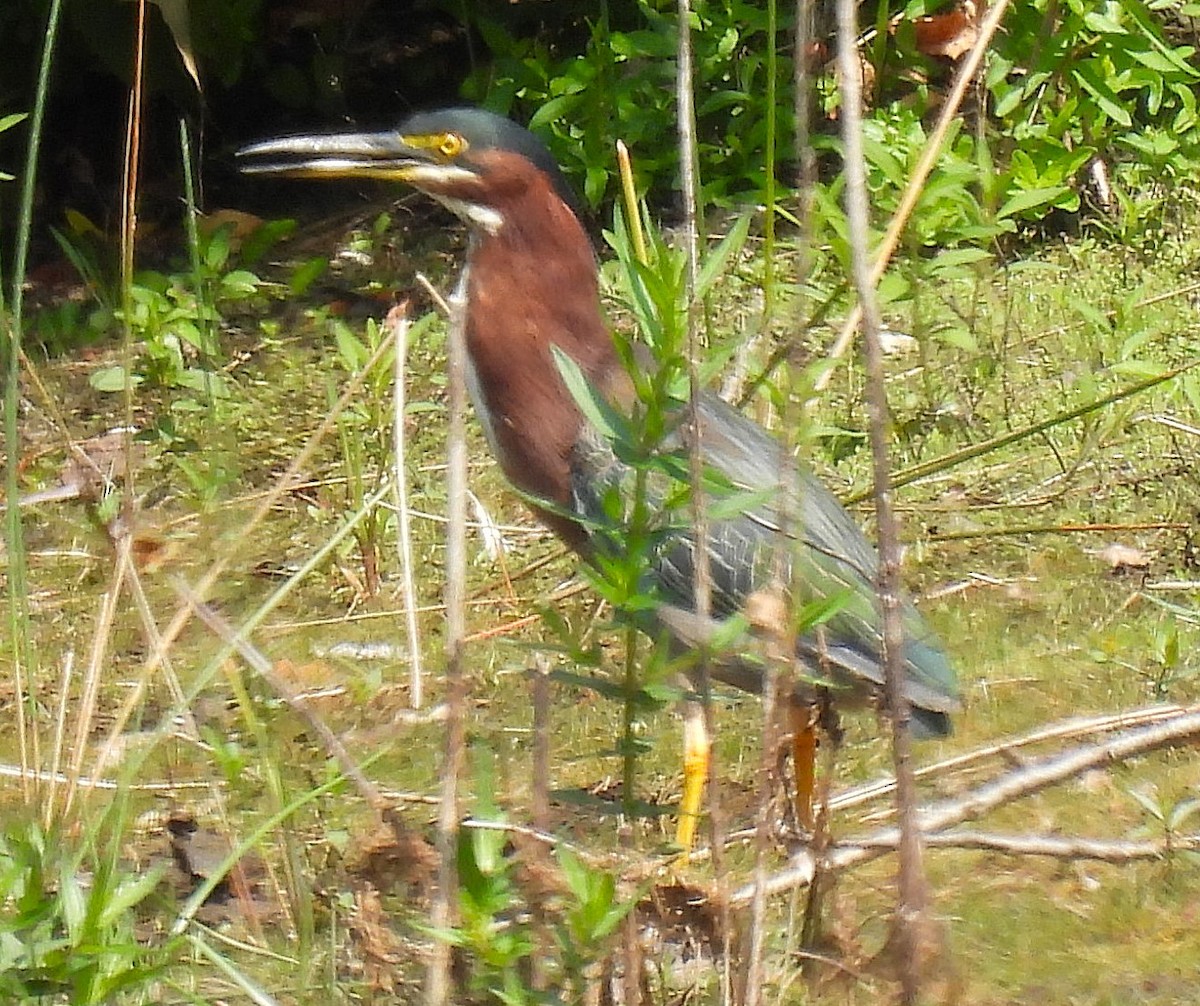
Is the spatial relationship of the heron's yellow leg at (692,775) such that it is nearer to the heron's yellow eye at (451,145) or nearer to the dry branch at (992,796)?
the dry branch at (992,796)

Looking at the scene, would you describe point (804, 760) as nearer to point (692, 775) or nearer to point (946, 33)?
point (692, 775)

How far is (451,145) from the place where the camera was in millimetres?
3148

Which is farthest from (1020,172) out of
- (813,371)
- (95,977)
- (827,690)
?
(95,977)

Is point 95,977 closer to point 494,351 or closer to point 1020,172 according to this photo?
point 494,351

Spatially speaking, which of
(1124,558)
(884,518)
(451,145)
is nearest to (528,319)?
(451,145)

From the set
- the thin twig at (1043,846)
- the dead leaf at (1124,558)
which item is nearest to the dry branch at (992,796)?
the thin twig at (1043,846)

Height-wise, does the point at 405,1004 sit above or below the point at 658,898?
below

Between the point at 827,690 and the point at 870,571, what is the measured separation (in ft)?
1.99

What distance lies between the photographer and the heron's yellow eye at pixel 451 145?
315cm

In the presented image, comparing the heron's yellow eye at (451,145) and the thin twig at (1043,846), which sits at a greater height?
the heron's yellow eye at (451,145)

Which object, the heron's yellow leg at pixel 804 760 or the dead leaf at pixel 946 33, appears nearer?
the heron's yellow leg at pixel 804 760

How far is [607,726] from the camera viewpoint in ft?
10.1

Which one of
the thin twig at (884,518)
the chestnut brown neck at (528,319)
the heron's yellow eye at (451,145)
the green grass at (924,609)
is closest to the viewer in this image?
the thin twig at (884,518)

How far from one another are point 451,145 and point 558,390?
0.48 m
